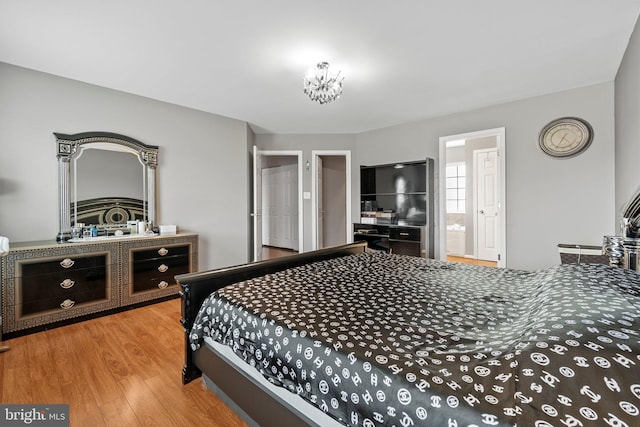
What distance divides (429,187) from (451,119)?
3.45 feet

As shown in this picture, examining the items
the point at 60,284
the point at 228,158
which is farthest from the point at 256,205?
the point at 60,284

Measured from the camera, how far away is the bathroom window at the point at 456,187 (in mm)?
6238

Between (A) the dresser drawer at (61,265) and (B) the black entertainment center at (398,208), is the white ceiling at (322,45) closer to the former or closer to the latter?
(B) the black entertainment center at (398,208)

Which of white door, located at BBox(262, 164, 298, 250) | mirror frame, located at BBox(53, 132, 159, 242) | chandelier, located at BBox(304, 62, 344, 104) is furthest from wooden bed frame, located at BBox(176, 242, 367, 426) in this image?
white door, located at BBox(262, 164, 298, 250)

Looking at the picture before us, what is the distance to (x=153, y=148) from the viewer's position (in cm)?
356

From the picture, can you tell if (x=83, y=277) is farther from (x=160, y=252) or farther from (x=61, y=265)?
(x=160, y=252)

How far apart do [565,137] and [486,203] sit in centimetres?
253

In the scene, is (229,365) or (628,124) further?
(628,124)

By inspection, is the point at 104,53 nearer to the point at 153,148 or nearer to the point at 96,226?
the point at 153,148

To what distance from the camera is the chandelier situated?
105 inches

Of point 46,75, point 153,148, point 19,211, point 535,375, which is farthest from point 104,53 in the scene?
point 535,375

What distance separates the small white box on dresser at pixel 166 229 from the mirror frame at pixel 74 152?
0.19 m

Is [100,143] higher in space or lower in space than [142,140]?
lower

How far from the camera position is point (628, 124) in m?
2.45
